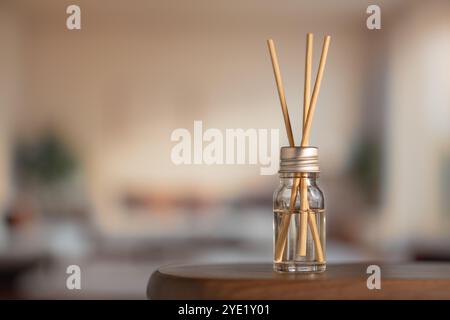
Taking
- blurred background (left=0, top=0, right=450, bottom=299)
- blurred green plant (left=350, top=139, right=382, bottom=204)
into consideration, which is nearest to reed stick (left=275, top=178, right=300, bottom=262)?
blurred background (left=0, top=0, right=450, bottom=299)

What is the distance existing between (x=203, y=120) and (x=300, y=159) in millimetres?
2622

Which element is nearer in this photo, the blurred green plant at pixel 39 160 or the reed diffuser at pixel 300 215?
the reed diffuser at pixel 300 215

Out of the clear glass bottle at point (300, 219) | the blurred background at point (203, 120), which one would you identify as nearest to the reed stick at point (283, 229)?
the clear glass bottle at point (300, 219)

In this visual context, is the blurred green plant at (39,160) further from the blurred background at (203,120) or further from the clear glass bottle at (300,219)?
the clear glass bottle at (300,219)

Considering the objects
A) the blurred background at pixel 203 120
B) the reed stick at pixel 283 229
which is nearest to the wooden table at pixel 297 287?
the reed stick at pixel 283 229

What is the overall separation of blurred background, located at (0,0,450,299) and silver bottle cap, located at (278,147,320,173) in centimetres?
251

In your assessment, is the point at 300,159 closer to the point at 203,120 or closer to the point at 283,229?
the point at 283,229

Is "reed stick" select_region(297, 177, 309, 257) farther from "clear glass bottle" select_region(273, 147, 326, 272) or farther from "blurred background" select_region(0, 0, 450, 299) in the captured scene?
"blurred background" select_region(0, 0, 450, 299)

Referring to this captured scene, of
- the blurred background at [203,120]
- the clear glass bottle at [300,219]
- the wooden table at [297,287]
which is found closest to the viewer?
the wooden table at [297,287]

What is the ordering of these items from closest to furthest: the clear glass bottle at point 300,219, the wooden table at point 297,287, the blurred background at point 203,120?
the wooden table at point 297,287, the clear glass bottle at point 300,219, the blurred background at point 203,120

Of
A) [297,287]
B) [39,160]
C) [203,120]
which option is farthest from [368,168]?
[297,287]

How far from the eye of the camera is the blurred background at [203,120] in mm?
3291

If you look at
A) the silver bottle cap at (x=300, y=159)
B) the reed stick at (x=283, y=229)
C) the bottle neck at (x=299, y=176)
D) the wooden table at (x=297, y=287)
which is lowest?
the wooden table at (x=297, y=287)

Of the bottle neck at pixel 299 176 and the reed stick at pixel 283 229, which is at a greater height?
the bottle neck at pixel 299 176
